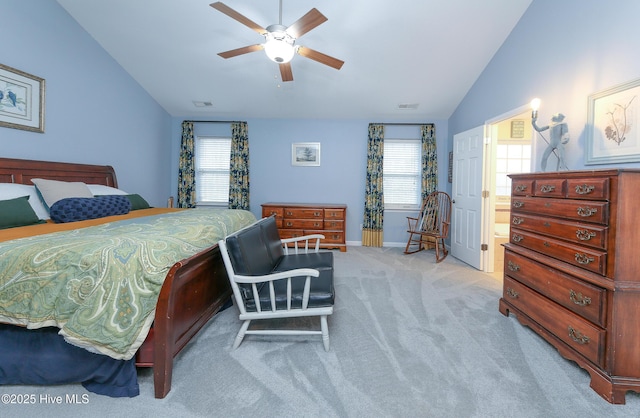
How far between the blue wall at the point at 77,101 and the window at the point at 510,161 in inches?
241

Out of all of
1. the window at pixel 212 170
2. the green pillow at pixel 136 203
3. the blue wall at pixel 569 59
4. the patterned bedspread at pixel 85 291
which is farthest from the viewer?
the window at pixel 212 170

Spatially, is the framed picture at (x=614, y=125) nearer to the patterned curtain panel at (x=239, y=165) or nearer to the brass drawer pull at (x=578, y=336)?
the brass drawer pull at (x=578, y=336)

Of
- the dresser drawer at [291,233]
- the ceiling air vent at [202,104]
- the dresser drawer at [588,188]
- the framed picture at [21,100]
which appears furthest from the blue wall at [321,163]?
the dresser drawer at [588,188]

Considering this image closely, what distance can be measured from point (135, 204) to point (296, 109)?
2944 mm

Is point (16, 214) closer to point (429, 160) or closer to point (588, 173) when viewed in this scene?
point (588, 173)

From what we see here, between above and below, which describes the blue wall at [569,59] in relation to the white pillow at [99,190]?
above

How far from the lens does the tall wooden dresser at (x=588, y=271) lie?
152cm

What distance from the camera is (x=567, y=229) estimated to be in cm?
185

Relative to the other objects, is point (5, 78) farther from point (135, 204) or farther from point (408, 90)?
point (408, 90)

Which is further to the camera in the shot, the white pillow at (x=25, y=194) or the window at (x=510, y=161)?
the window at (x=510, y=161)

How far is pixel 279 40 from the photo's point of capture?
2.38 metres

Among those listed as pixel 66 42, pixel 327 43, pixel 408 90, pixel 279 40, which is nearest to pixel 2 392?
pixel 279 40

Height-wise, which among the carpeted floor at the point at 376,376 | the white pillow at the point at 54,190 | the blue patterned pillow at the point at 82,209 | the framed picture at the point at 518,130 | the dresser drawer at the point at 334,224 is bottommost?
the carpeted floor at the point at 376,376

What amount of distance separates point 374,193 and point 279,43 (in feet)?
10.8
